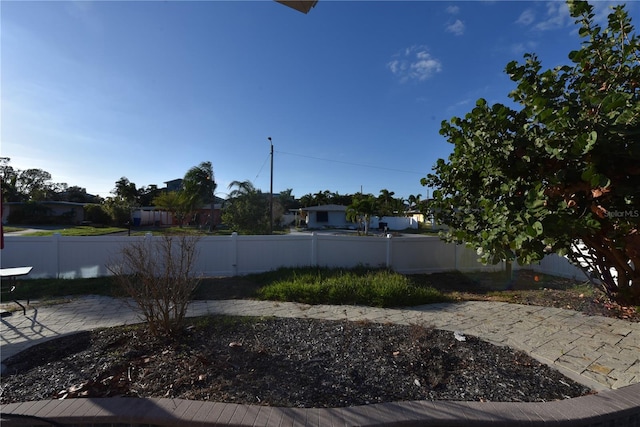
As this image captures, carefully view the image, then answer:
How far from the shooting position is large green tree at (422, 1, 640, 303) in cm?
238

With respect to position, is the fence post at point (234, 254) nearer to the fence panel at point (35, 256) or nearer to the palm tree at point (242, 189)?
the fence panel at point (35, 256)

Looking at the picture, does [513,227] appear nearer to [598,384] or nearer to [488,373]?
[488,373]

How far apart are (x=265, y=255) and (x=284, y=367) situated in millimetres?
5762

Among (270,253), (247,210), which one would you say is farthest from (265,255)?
(247,210)

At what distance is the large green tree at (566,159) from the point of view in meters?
2.38

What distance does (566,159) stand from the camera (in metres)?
2.68

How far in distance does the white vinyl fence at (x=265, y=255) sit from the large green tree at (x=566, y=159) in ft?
18.1

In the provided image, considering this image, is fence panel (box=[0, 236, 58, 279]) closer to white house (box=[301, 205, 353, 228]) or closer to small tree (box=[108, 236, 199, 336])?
small tree (box=[108, 236, 199, 336])

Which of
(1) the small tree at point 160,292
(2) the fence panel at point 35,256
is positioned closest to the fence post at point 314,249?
(1) the small tree at point 160,292

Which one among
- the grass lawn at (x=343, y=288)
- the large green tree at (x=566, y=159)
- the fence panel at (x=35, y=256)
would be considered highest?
the large green tree at (x=566, y=159)

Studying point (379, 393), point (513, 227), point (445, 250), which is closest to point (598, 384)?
point (513, 227)

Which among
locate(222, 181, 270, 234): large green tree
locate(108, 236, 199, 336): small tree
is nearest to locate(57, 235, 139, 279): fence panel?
locate(108, 236, 199, 336): small tree

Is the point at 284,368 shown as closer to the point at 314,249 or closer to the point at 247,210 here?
the point at 314,249

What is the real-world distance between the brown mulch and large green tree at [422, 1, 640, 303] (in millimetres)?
1118
